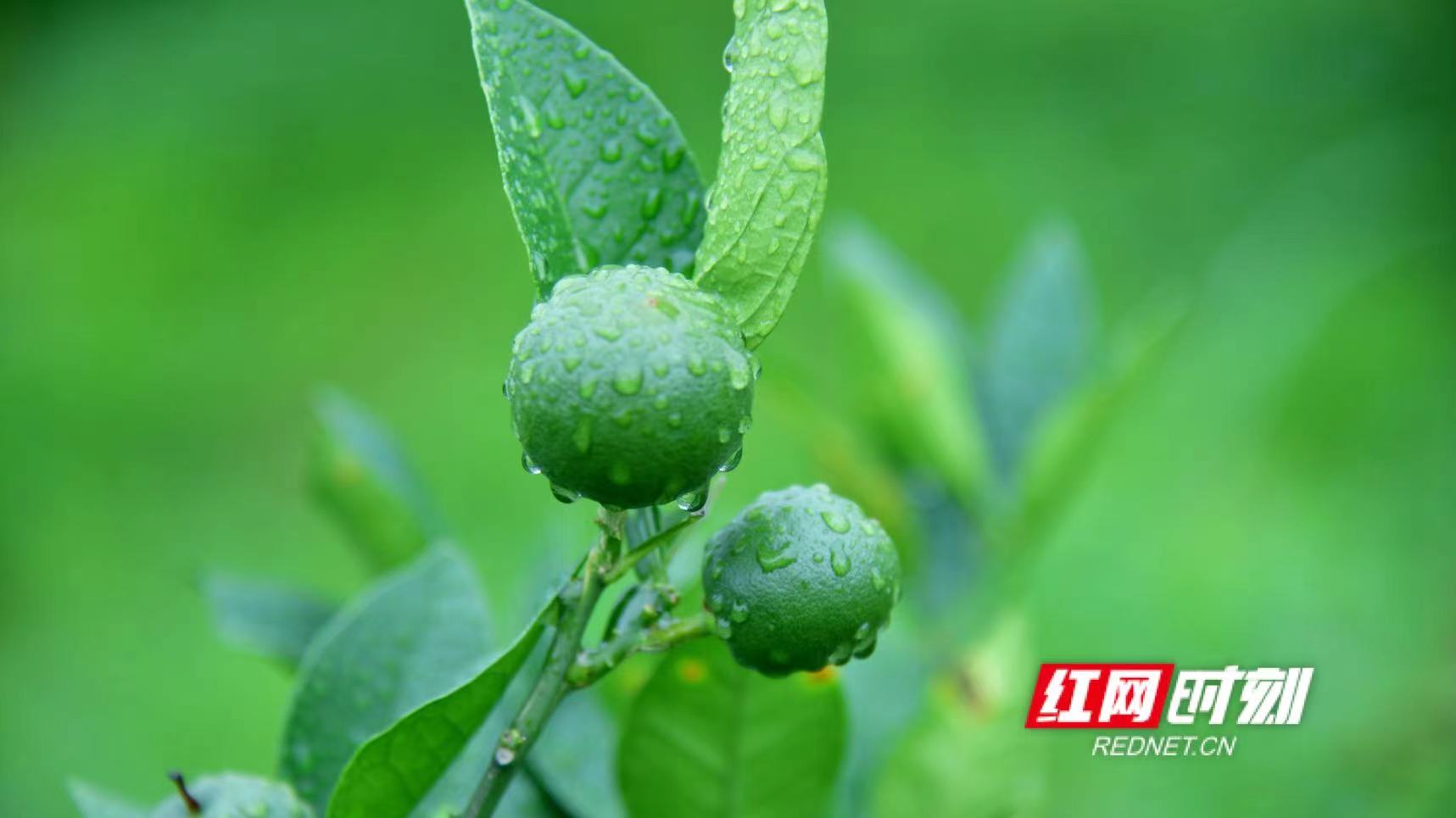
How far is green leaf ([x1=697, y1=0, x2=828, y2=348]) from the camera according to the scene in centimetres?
57

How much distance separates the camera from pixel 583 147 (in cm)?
65

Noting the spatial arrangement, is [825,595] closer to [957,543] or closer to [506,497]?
[957,543]

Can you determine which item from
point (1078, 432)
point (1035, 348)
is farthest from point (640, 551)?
point (1035, 348)

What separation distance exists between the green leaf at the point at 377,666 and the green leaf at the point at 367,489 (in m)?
0.20

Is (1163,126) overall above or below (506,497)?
above

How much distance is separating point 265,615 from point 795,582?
50 centimetres

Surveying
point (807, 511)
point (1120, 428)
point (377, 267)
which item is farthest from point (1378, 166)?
point (807, 511)

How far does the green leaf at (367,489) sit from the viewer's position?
96 cm

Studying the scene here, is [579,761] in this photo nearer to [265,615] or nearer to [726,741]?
[726,741]

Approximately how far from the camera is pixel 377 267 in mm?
3721

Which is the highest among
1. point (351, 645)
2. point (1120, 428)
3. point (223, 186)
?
point (223, 186)

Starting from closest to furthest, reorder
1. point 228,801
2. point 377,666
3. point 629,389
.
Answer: point 629,389, point 228,801, point 377,666

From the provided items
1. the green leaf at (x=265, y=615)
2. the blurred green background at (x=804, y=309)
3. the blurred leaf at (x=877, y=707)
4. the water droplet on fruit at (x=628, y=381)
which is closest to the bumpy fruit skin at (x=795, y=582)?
the water droplet on fruit at (x=628, y=381)

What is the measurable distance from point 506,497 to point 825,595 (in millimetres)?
2544
